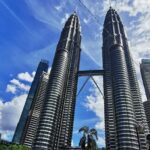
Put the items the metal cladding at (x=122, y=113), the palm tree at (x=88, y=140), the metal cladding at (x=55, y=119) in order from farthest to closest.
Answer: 1. the metal cladding at (x=55, y=119)
2. the metal cladding at (x=122, y=113)
3. the palm tree at (x=88, y=140)

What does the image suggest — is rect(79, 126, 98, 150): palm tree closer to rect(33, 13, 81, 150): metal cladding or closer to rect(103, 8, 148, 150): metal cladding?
rect(103, 8, 148, 150): metal cladding

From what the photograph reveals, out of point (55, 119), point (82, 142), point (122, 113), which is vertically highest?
point (122, 113)

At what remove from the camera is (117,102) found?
168 m

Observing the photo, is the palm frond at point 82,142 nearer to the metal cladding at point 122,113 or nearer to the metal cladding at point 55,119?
the metal cladding at point 122,113

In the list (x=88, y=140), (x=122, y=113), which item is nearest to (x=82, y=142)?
(x=88, y=140)

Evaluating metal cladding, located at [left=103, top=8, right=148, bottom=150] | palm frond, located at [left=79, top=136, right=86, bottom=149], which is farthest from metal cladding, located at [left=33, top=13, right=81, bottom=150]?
palm frond, located at [left=79, top=136, right=86, bottom=149]

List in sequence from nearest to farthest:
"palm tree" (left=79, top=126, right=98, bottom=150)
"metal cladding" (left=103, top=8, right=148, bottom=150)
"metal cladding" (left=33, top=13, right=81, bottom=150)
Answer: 1. "palm tree" (left=79, top=126, right=98, bottom=150)
2. "metal cladding" (left=103, top=8, right=148, bottom=150)
3. "metal cladding" (left=33, top=13, right=81, bottom=150)

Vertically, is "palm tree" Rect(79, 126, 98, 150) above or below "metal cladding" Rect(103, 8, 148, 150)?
below

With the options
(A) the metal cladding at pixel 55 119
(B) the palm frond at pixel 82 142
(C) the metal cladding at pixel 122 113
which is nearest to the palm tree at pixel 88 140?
(B) the palm frond at pixel 82 142

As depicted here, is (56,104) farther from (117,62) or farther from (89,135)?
(89,135)

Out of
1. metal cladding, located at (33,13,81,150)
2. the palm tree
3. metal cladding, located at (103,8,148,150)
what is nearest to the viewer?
the palm tree

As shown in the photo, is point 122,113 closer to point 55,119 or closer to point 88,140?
Answer: point 55,119

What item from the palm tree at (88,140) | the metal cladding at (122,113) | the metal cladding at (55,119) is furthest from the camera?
the metal cladding at (55,119)

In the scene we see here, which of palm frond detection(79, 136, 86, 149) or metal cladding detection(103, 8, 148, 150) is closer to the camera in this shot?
palm frond detection(79, 136, 86, 149)
